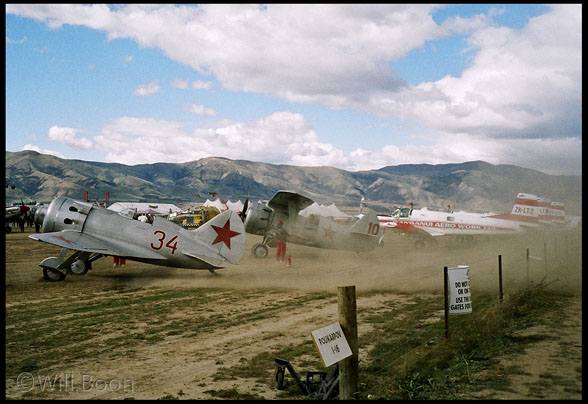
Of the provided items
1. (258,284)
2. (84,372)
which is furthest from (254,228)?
(84,372)

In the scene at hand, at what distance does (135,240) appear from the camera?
567 inches

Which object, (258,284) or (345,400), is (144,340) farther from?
(258,284)

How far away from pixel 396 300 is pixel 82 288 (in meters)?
9.81

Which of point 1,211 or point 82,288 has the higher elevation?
point 1,211

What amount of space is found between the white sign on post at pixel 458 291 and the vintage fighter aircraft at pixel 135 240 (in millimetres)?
8170

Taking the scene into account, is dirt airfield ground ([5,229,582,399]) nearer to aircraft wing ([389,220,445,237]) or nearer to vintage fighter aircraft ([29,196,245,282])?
vintage fighter aircraft ([29,196,245,282])

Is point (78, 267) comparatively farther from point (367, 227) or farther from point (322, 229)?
point (367, 227)

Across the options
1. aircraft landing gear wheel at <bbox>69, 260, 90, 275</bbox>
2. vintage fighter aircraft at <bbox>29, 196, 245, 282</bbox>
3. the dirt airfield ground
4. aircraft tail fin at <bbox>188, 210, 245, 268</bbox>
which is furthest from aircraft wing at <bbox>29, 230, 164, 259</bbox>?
aircraft tail fin at <bbox>188, 210, 245, 268</bbox>

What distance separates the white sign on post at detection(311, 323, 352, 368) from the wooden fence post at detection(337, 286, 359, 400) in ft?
0.28

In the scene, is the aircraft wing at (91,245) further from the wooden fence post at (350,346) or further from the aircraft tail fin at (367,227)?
the aircraft tail fin at (367,227)

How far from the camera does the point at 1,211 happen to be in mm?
10516

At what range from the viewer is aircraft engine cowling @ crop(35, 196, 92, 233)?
15.0 meters

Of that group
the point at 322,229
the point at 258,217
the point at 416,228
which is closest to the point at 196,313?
the point at 322,229

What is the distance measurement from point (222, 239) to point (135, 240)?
2.94m
